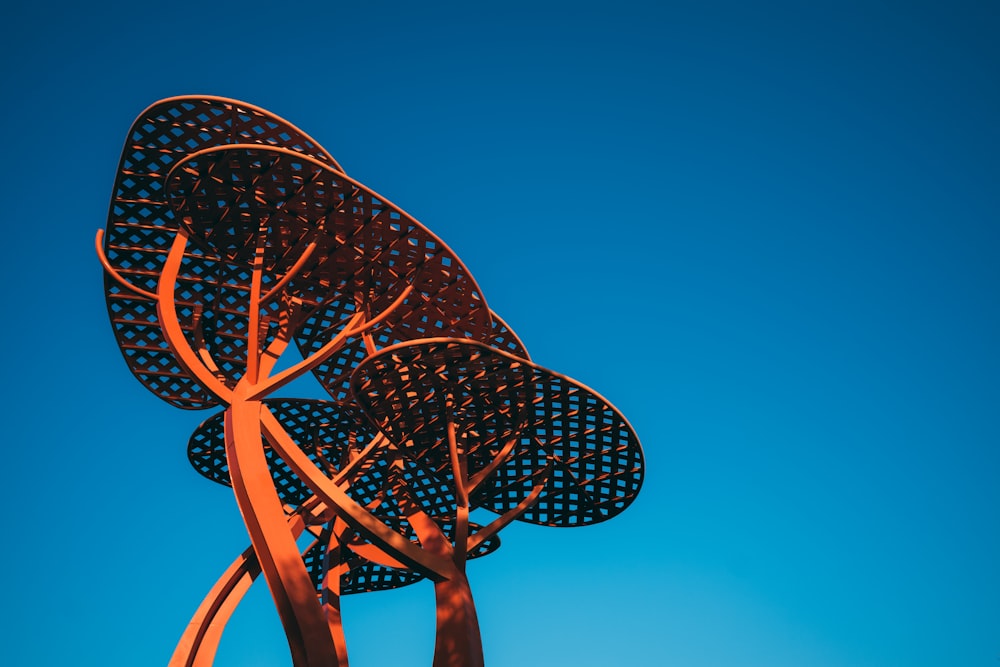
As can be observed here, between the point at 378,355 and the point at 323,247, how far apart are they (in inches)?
145

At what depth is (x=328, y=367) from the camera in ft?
80.6

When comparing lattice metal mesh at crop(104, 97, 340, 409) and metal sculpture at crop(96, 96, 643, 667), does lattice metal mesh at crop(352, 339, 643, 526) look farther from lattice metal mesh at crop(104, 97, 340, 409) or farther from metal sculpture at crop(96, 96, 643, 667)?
lattice metal mesh at crop(104, 97, 340, 409)

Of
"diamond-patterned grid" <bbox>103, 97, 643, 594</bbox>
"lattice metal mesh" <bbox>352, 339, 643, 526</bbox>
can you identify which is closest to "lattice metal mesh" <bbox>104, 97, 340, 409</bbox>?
"diamond-patterned grid" <bbox>103, 97, 643, 594</bbox>

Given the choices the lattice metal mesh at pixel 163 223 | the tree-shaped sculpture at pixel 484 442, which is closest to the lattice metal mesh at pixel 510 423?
the tree-shaped sculpture at pixel 484 442

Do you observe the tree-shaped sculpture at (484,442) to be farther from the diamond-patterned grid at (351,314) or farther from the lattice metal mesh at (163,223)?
the lattice metal mesh at (163,223)

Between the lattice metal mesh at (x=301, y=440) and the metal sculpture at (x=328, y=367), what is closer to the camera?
the metal sculpture at (x=328, y=367)

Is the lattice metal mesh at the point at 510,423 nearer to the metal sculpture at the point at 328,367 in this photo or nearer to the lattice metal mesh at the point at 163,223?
the metal sculpture at the point at 328,367

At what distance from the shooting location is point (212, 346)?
2256cm

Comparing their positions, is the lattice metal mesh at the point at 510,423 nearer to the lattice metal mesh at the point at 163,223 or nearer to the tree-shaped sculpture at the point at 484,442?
the tree-shaped sculpture at the point at 484,442

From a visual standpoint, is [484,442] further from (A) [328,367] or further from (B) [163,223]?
(B) [163,223]

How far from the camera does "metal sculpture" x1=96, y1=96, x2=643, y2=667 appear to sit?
61.3ft

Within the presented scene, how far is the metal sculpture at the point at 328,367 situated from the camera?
18.7 m

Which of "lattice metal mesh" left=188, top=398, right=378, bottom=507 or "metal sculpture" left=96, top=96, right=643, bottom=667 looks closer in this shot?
"metal sculpture" left=96, top=96, right=643, bottom=667

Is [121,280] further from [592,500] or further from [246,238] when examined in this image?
[592,500]
